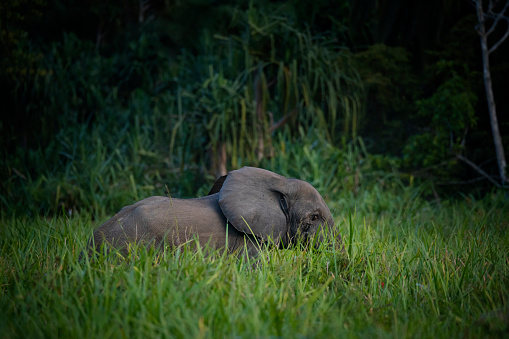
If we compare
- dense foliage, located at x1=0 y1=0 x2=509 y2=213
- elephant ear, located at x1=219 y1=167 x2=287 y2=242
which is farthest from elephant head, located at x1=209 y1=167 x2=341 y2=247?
dense foliage, located at x1=0 y1=0 x2=509 y2=213

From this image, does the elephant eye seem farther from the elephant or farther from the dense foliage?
the dense foliage

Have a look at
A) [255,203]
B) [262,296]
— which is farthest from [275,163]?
[262,296]

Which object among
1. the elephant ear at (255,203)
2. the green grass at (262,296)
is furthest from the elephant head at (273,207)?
the green grass at (262,296)

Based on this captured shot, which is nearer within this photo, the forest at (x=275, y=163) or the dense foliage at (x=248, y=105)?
the forest at (x=275, y=163)

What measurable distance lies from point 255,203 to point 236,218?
0.49ft

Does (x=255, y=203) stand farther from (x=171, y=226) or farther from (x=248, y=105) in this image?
(x=248, y=105)

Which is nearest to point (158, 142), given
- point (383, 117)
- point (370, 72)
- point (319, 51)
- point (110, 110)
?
point (110, 110)

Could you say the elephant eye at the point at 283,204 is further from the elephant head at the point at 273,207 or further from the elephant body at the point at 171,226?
the elephant body at the point at 171,226

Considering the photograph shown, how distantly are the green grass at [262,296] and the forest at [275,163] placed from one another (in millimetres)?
11

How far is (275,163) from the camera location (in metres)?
5.54

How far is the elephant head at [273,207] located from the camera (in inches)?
102

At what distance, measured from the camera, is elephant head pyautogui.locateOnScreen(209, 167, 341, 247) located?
2.60m

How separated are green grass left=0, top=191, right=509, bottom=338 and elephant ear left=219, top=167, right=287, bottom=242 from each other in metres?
0.17

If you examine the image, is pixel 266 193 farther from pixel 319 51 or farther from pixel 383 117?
pixel 383 117
